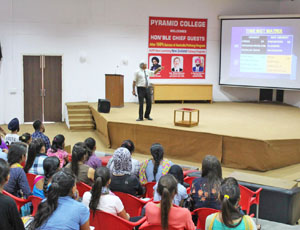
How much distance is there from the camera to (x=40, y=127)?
5.66m

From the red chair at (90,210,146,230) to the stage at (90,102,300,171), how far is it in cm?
414

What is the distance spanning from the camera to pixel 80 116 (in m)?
10.4

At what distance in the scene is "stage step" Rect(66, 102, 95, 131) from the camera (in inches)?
398

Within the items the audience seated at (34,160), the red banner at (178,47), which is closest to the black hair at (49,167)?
the audience seated at (34,160)

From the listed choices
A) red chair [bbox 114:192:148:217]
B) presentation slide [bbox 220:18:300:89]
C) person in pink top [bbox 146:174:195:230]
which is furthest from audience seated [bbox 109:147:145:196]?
presentation slide [bbox 220:18:300:89]

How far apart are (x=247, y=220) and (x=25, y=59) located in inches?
367

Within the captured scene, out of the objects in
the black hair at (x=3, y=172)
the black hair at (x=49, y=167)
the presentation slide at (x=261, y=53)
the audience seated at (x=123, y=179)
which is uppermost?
the presentation slide at (x=261, y=53)

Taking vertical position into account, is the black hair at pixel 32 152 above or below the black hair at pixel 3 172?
below

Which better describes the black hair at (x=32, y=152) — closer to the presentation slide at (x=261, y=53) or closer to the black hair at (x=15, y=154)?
the black hair at (x=15, y=154)

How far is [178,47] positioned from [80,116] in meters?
3.73

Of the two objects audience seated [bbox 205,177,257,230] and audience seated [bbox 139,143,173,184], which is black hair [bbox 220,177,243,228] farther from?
audience seated [bbox 139,143,173,184]

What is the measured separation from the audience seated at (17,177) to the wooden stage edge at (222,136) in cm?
400

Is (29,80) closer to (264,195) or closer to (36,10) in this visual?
(36,10)

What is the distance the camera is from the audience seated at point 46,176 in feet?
10.8
